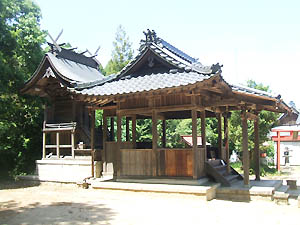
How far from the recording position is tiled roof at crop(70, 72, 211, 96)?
1015cm

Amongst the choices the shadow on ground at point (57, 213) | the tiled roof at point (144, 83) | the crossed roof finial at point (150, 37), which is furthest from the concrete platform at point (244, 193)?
the crossed roof finial at point (150, 37)

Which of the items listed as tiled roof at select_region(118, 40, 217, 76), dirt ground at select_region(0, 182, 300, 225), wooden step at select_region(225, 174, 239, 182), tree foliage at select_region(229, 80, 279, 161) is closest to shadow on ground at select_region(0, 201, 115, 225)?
dirt ground at select_region(0, 182, 300, 225)

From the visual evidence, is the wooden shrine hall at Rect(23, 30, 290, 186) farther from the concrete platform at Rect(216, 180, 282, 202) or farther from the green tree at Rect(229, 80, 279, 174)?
the green tree at Rect(229, 80, 279, 174)

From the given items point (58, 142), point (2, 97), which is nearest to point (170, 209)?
point (58, 142)

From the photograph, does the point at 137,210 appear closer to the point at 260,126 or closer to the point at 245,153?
the point at 245,153

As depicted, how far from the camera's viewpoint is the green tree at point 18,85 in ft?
45.2

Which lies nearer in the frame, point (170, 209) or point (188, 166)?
point (170, 209)

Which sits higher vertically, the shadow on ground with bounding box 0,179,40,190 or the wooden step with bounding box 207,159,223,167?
the wooden step with bounding box 207,159,223,167

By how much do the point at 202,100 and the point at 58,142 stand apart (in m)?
8.36

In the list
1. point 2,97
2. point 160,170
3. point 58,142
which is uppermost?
point 2,97

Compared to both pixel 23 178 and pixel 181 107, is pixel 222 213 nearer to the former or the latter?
pixel 181 107

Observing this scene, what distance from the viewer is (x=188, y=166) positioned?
10.8 meters

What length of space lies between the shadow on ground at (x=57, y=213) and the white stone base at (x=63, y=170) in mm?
4981

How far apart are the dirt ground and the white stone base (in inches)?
143
